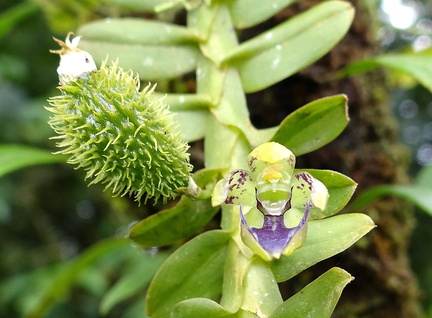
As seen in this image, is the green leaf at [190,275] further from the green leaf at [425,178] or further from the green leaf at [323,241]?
the green leaf at [425,178]

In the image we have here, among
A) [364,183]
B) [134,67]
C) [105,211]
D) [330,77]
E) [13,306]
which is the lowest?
[13,306]

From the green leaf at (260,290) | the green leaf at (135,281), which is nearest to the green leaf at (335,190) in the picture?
the green leaf at (260,290)

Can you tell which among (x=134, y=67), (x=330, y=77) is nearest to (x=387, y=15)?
(x=330, y=77)

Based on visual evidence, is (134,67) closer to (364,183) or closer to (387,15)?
(364,183)

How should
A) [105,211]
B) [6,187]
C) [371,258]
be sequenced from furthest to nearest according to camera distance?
[105,211] → [6,187] → [371,258]

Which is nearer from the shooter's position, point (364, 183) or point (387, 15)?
point (364, 183)

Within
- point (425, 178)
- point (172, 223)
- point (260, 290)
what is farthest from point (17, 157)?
point (425, 178)
